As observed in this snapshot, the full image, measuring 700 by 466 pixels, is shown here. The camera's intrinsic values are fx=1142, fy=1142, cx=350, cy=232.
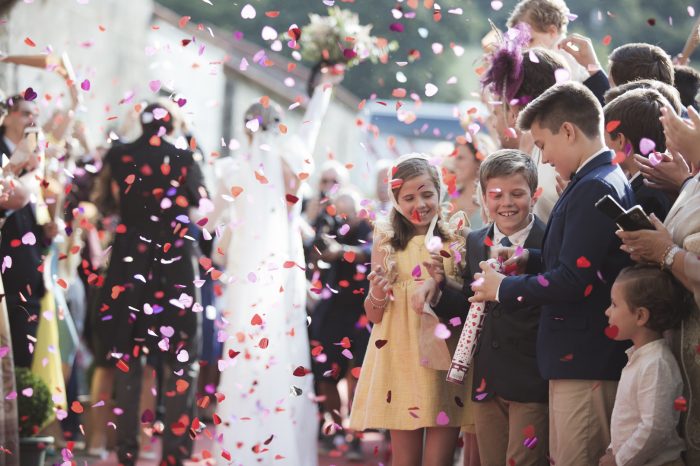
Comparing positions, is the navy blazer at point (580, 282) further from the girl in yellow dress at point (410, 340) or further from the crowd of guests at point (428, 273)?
the girl in yellow dress at point (410, 340)

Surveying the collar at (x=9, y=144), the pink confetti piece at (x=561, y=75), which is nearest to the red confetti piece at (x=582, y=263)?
the pink confetti piece at (x=561, y=75)

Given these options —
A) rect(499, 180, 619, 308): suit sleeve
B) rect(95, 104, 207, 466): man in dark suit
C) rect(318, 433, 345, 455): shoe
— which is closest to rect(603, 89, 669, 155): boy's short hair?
rect(499, 180, 619, 308): suit sleeve

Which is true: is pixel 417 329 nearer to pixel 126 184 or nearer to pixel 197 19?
pixel 126 184

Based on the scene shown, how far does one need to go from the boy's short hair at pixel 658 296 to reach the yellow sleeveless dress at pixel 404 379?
1145 millimetres

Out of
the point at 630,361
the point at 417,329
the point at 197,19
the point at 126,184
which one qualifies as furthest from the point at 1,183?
the point at 197,19

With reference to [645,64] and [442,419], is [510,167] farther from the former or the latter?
[442,419]

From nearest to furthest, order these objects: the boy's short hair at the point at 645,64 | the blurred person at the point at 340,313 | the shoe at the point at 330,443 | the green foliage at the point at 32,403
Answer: the boy's short hair at the point at 645,64, the green foliage at the point at 32,403, the blurred person at the point at 340,313, the shoe at the point at 330,443

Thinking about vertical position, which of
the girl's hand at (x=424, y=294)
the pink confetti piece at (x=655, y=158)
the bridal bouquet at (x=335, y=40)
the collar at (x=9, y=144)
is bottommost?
the girl's hand at (x=424, y=294)

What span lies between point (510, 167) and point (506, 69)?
552 millimetres

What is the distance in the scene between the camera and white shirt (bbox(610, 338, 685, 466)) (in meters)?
Result: 3.77

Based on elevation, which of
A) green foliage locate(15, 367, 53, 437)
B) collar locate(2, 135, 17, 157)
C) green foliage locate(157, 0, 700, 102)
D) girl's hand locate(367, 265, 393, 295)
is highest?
green foliage locate(157, 0, 700, 102)

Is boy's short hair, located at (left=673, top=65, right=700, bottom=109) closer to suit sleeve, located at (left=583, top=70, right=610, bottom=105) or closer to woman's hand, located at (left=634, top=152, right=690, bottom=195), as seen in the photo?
suit sleeve, located at (left=583, top=70, right=610, bottom=105)

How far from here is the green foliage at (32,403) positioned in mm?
6258

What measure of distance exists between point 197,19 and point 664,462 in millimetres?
26120
